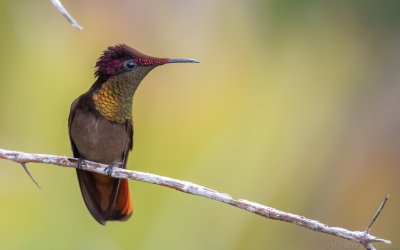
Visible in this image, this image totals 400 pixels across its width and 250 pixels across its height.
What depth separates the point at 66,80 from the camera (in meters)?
4.42

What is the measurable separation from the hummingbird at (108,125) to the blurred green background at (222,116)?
0.18 meters

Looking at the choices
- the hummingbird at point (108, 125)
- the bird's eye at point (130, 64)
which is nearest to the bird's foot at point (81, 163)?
the hummingbird at point (108, 125)

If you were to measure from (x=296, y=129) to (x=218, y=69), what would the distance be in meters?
0.67

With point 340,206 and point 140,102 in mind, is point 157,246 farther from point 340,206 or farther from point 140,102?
point 340,206

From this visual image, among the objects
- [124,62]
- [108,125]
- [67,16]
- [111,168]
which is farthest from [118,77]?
[67,16]

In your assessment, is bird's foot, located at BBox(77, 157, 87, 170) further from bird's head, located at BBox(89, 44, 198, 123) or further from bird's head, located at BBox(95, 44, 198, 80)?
bird's head, located at BBox(95, 44, 198, 80)

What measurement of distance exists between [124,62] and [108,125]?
362 millimetres

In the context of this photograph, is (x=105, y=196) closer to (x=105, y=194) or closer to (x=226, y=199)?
(x=105, y=194)

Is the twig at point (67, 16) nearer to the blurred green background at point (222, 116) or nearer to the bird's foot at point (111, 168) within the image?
the bird's foot at point (111, 168)

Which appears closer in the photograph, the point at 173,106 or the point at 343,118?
the point at 173,106

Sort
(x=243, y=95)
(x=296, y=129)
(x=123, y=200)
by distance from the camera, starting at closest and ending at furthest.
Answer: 1. (x=123, y=200)
2. (x=243, y=95)
3. (x=296, y=129)

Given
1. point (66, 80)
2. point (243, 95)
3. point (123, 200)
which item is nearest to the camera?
point (123, 200)

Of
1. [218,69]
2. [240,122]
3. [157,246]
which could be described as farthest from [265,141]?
[157,246]

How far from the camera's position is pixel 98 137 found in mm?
3922
